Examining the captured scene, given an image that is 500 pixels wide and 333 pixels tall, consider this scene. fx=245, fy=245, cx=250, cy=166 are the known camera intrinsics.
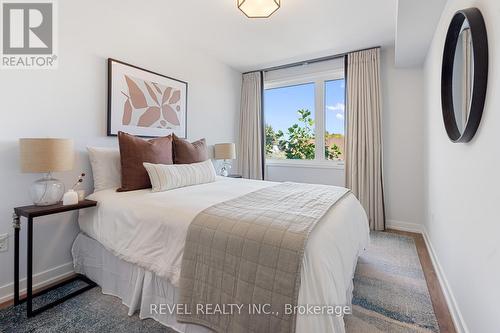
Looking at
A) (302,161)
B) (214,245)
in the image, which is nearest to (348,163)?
(302,161)

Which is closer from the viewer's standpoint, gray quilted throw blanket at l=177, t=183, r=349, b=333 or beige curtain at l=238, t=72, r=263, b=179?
gray quilted throw blanket at l=177, t=183, r=349, b=333

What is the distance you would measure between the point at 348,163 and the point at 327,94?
1.17 metres

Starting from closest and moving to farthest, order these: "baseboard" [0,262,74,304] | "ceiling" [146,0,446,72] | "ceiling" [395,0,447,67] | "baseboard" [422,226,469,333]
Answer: "baseboard" [422,226,469,333] → "baseboard" [0,262,74,304] → "ceiling" [395,0,447,67] → "ceiling" [146,0,446,72]

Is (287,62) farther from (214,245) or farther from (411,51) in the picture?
(214,245)

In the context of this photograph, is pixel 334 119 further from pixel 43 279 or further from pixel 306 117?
pixel 43 279

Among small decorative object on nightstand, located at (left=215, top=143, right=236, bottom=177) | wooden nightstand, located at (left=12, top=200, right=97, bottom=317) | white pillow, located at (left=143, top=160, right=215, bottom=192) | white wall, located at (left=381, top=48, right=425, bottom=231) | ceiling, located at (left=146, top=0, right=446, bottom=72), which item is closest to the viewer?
wooden nightstand, located at (left=12, top=200, right=97, bottom=317)

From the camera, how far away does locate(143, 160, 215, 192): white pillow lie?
6.84 feet

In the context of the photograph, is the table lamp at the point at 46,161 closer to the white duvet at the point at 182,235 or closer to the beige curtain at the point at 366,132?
the white duvet at the point at 182,235

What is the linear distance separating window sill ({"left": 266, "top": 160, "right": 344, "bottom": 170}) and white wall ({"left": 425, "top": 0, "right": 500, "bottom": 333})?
5.07ft

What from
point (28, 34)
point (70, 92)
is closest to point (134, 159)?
point (70, 92)

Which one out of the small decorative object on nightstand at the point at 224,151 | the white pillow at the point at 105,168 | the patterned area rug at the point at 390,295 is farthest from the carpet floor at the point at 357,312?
the small decorative object on nightstand at the point at 224,151

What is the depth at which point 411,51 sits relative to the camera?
276 cm

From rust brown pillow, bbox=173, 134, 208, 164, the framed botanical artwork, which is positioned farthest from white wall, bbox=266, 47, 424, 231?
the framed botanical artwork

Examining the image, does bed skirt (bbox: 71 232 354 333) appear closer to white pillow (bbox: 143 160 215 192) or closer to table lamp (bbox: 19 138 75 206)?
table lamp (bbox: 19 138 75 206)
